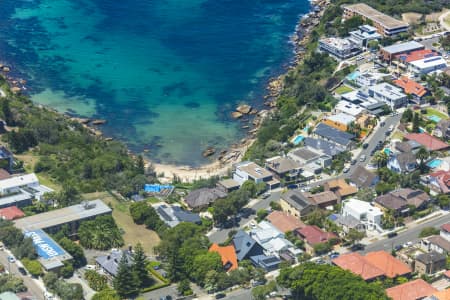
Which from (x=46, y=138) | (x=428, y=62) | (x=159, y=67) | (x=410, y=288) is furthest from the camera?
(x=159, y=67)

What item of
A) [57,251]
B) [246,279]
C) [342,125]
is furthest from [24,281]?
[342,125]

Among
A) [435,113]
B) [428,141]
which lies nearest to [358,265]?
[428,141]

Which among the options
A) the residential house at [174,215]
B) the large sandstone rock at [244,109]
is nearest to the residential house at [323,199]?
the residential house at [174,215]

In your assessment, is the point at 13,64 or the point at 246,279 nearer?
the point at 246,279

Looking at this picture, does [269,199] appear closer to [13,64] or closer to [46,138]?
[46,138]

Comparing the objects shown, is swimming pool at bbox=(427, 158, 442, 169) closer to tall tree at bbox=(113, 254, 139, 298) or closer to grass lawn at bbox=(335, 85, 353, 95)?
grass lawn at bbox=(335, 85, 353, 95)

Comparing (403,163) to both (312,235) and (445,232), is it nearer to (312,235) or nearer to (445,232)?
(445,232)
